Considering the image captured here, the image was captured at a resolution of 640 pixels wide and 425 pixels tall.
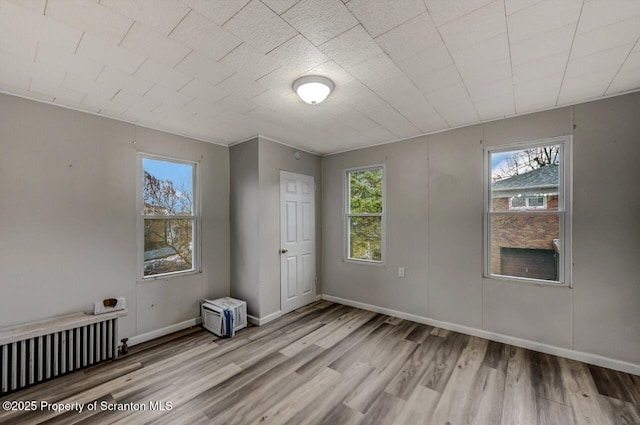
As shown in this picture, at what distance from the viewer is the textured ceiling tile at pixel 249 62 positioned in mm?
1784

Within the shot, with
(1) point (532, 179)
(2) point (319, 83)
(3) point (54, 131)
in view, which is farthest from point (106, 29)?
(1) point (532, 179)

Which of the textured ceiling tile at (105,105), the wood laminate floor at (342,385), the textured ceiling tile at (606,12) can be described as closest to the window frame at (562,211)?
the wood laminate floor at (342,385)

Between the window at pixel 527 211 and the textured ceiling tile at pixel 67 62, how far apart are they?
3833mm

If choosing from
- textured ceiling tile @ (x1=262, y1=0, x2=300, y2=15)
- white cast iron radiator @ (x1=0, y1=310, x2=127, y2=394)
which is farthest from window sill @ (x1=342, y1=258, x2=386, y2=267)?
textured ceiling tile @ (x1=262, y1=0, x2=300, y2=15)

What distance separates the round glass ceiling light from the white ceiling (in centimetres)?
6

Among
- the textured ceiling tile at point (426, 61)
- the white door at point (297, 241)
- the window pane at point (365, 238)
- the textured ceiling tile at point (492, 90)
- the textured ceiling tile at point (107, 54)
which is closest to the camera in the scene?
the textured ceiling tile at point (107, 54)

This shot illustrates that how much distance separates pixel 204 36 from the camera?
163 centimetres

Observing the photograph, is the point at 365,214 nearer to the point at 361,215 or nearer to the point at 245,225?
the point at 361,215

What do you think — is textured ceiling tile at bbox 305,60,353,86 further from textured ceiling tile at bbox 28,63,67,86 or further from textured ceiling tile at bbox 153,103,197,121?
textured ceiling tile at bbox 28,63,67,86

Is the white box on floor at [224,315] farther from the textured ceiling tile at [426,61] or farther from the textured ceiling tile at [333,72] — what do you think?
the textured ceiling tile at [426,61]

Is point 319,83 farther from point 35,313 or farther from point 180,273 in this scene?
point 35,313

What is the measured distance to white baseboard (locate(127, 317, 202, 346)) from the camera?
118 inches

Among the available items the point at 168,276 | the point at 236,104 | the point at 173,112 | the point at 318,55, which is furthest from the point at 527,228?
the point at 168,276

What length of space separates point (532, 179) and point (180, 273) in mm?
4275
